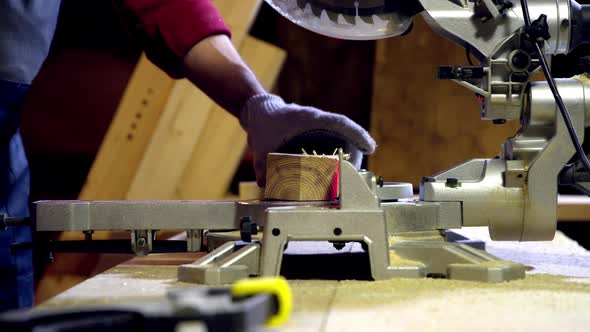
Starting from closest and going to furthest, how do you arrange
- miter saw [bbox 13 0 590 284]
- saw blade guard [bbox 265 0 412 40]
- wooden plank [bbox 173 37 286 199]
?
1. miter saw [bbox 13 0 590 284]
2. saw blade guard [bbox 265 0 412 40]
3. wooden plank [bbox 173 37 286 199]

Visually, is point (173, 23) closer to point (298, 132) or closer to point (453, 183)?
point (298, 132)

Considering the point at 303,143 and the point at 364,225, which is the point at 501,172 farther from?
the point at 303,143

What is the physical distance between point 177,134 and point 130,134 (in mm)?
175

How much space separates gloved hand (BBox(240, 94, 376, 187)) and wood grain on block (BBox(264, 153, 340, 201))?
26cm

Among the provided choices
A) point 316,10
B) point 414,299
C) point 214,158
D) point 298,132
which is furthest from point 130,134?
point 414,299

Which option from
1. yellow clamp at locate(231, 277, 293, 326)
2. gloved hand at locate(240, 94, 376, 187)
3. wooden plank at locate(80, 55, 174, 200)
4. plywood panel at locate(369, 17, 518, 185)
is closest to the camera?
yellow clamp at locate(231, 277, 293, 326)

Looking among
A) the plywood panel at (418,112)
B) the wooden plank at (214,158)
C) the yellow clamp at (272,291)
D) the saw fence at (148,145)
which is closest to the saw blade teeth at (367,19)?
the yellow clamp at (272,291)

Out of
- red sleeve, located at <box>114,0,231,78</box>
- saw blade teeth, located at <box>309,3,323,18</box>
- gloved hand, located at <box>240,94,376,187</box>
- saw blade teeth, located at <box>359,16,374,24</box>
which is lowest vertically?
gloved hand, located at <box>240,94,376,187</box>

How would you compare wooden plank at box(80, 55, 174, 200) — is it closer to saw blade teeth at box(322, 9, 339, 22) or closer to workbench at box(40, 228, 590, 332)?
saw blade teeth at box(322, 9, 339, 22)

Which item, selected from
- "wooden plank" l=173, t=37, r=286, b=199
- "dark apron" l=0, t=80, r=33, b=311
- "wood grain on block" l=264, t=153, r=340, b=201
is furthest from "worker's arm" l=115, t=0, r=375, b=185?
"wooden plank" l=173, t=37, r=286, b=199

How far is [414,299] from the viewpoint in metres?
0.77

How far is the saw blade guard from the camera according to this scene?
114 centimetres

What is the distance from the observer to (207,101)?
9.03ft

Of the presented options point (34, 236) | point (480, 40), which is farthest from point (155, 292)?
point (480, 40)
